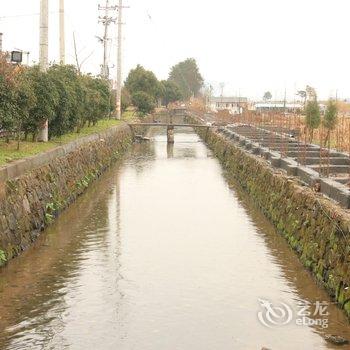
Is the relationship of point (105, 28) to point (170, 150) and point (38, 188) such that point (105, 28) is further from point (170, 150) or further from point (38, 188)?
point (38, 188)

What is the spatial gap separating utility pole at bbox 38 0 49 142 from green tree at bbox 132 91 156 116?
144 ft

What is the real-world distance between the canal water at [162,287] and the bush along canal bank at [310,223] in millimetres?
344

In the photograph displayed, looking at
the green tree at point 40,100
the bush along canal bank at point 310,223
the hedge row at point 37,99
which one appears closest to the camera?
the bush along canal bank at point 310,223

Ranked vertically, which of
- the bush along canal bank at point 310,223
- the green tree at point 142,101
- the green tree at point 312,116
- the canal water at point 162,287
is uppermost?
the green tree at point 142,101

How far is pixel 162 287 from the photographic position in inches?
461

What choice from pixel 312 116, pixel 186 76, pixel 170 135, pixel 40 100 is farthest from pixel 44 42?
pixel 186 76

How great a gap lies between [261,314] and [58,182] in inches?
428

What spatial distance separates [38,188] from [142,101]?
51.8 meters

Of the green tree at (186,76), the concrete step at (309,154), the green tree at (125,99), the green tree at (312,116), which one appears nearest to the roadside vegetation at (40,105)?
the concrete step at (309,154)

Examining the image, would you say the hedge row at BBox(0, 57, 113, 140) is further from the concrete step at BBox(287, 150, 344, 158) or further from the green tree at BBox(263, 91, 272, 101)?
the green tree at BBox(263, 91, 272, 101)

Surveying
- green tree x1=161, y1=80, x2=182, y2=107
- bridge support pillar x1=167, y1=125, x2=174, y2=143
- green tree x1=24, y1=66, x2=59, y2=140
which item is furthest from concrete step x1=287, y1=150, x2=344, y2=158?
green tree x1=161, y1=80, x2=182, y2=107

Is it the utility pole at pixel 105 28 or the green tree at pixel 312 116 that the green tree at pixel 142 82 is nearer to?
the utility pole at pixel 105 28

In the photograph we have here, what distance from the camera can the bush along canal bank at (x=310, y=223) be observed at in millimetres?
10664

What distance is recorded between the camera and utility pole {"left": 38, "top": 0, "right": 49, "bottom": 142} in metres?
23.0
